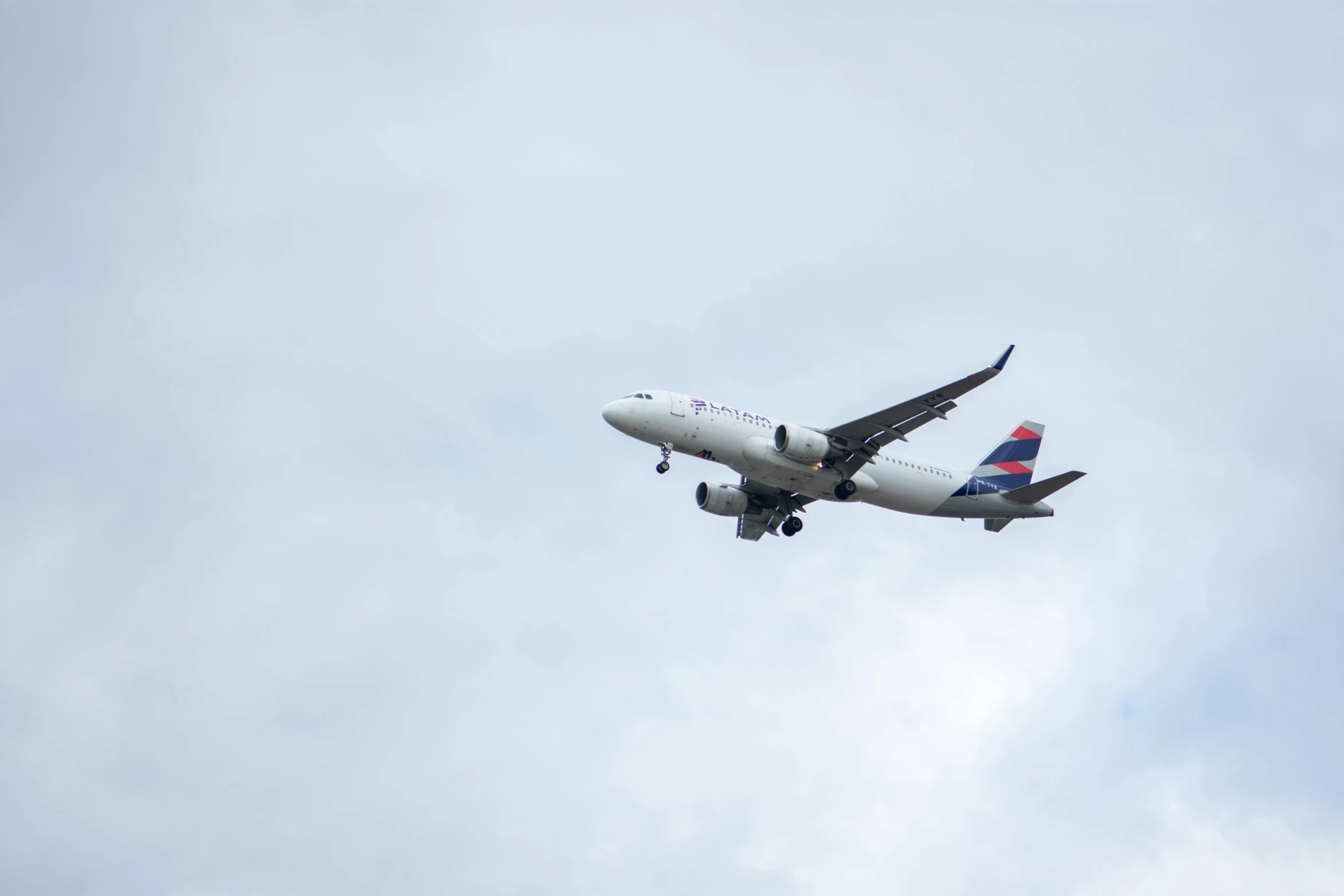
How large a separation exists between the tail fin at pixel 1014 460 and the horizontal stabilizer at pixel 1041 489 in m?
1.62

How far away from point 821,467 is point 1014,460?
40.4 feet

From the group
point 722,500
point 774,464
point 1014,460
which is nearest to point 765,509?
point 722,500

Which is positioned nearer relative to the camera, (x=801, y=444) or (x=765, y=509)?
(x=801, y=444)

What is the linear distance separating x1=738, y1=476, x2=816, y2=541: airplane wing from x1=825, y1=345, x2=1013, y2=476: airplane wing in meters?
5.95

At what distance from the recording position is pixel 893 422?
151 ft

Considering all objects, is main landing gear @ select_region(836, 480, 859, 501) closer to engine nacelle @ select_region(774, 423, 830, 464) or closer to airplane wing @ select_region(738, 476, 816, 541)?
engine nacelle @ select_region(774, 423, 830, 464)

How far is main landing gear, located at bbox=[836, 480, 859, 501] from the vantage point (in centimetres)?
4738

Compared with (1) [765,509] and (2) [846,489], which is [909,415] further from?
(1) [765,509]

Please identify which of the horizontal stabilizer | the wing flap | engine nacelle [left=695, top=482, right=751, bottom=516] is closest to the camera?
the wing flap

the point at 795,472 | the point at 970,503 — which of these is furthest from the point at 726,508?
the point at 970,503

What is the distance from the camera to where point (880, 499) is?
162ft

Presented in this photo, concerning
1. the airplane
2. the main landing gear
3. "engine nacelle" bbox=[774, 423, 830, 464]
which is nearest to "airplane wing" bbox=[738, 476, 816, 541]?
the airplane

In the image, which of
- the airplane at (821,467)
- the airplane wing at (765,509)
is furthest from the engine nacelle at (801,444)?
the airplane wing at (765,509)

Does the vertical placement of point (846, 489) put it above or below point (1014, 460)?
below
